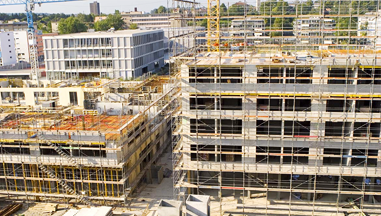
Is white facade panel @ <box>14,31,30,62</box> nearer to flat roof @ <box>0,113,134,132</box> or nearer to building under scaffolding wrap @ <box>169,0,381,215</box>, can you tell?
flat roof @ <box>0,113,134,132</box>

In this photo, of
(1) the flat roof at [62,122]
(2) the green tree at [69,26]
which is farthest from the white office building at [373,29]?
(2) the green tree at [69,26]

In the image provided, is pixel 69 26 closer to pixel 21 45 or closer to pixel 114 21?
pixel 21 45

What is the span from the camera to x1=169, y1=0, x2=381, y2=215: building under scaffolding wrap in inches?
928

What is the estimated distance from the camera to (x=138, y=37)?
5669 centimetres

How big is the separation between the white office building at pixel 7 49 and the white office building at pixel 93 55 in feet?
126

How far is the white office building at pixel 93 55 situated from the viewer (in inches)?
2153

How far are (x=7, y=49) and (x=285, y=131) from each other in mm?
82599

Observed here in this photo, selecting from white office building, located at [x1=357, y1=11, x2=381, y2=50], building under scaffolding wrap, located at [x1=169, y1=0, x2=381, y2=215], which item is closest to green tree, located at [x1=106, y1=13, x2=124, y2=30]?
white office building, located at [x1=357, y1=11, x2=381, y2=50]

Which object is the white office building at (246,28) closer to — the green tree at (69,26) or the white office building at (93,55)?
the white office building at (93,55)

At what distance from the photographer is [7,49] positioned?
298 feet

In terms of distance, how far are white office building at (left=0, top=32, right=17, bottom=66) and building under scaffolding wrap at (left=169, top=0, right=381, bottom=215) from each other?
7600 centimetres

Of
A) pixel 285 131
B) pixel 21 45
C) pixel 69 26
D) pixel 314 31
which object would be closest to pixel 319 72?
pixel 314 31

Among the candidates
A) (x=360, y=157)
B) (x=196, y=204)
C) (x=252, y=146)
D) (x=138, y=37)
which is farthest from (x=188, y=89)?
(x=138, y=37)

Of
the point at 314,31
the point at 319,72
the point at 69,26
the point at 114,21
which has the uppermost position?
the point at 114,21
